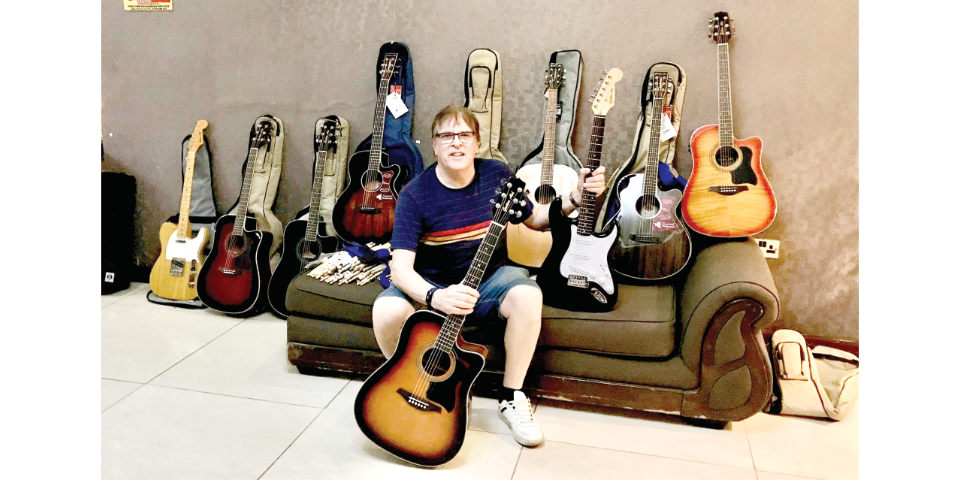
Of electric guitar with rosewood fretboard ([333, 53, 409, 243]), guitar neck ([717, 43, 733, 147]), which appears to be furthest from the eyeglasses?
guitar neck ([717, 43, 733, 147])

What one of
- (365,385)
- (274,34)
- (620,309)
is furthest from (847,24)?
(274,34)

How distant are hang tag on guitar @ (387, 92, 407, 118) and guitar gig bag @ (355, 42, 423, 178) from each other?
0.02 meters

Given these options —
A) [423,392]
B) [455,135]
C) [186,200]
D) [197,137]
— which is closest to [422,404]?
[423,392]

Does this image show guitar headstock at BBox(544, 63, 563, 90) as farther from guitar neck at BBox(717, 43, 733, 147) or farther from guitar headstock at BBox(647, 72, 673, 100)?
guitar neck at BBox(717, 43, 733, 147)

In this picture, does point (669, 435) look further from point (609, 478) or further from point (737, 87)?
point (737, 87)

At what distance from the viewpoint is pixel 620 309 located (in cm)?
229

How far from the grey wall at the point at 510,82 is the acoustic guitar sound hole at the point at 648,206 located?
0.40 meters

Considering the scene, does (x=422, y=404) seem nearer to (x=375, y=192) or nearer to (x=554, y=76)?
(x=375, y=192)

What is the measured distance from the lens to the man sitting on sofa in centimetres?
213

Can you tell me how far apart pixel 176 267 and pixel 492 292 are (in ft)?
6.20

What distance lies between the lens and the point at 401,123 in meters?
3.05

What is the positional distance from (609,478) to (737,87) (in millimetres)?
1690

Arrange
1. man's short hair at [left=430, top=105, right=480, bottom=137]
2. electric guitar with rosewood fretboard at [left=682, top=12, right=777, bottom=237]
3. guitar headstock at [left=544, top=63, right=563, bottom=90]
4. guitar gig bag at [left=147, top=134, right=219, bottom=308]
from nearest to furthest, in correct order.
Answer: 1. man's short hair at [left=430, top=105, right=480, bottom=137]
2. electric guitar with rosewood fretboard at [left=682, top=12, right=777, bottom=237]
3. guitar headstock at [left=544, top=63, right=563, bottom=90]
4. guitar gig bag at [left=147, top=134, right=219, bottom=308]

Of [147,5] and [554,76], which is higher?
[147,5]
